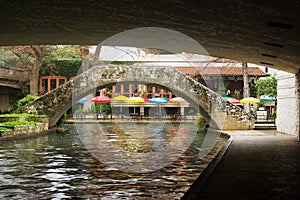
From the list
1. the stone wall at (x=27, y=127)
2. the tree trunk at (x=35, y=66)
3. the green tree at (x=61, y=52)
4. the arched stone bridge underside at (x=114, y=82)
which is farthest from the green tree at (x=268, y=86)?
the green tree at (x=61, y=52)

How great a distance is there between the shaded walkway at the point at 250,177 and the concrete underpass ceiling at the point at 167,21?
270 centimetres

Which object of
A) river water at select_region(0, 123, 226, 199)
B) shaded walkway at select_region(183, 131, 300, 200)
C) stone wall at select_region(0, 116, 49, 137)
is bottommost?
river water at select_region(0, 123, 226, 199)

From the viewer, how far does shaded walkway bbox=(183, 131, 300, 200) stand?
6558 millimetres

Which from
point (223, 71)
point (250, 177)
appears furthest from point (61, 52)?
point (250, 177)

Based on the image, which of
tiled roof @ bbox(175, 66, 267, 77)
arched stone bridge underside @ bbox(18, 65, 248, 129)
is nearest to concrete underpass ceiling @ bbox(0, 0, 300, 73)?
arched stone bridge underside @ bbox(18, 65, 248, 129)

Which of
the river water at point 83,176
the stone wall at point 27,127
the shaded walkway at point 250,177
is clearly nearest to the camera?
the shaded walkway at point 250,177

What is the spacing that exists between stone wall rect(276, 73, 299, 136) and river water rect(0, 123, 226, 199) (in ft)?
18.4

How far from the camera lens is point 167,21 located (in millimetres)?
9172

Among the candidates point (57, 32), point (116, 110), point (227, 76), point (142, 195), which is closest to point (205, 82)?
point (227, 76)

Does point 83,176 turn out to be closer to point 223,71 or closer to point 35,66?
point 35,66

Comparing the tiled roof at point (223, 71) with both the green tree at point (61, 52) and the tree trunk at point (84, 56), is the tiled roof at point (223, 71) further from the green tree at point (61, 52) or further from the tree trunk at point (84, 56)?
the green tree at point (61, 52)

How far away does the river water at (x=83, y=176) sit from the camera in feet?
26.7

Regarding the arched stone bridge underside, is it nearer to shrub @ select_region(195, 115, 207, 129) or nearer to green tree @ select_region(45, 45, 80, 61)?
shrub @ select_region(195, 115, 207, 129)

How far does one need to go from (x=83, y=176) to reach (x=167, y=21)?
12.5 ft
